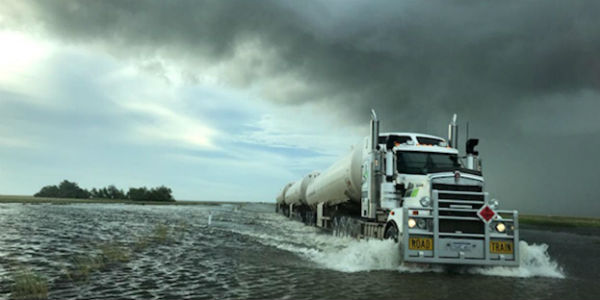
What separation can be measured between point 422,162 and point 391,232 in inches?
93.6

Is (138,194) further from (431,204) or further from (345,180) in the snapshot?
(431,204)

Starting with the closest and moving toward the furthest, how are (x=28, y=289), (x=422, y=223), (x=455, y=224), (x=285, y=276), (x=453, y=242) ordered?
1. (x=28, y=289)
2. (x=285, y=276)
3. (x=453, y=242)
4. (x=422, y=223)
5. (x=455, y=224)

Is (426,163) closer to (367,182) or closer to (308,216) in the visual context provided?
(367,182)

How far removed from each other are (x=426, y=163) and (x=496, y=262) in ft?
11.8

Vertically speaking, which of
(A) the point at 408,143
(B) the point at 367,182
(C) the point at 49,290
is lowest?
(C) the point at 49,290

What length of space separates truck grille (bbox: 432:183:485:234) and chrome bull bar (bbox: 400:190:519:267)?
0.28 feet

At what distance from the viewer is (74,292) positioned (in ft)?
28.4

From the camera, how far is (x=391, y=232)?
43.0 feet

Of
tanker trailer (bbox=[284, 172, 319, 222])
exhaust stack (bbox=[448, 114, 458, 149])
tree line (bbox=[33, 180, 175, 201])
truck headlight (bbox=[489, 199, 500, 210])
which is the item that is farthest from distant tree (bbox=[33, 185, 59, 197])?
truck headlight (bbox=[489, 199, 500, 210])

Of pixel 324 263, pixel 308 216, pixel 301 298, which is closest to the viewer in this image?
pixel 301 298

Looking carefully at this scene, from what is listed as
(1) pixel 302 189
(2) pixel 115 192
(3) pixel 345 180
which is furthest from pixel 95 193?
(3) pixel 345 180

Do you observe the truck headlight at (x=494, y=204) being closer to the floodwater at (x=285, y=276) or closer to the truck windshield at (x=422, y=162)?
the floodwater at (x=285, y=276)

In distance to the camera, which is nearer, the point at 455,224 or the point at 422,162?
the point at 455,224

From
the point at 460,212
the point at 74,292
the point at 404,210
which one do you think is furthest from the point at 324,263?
the point at 74,292
